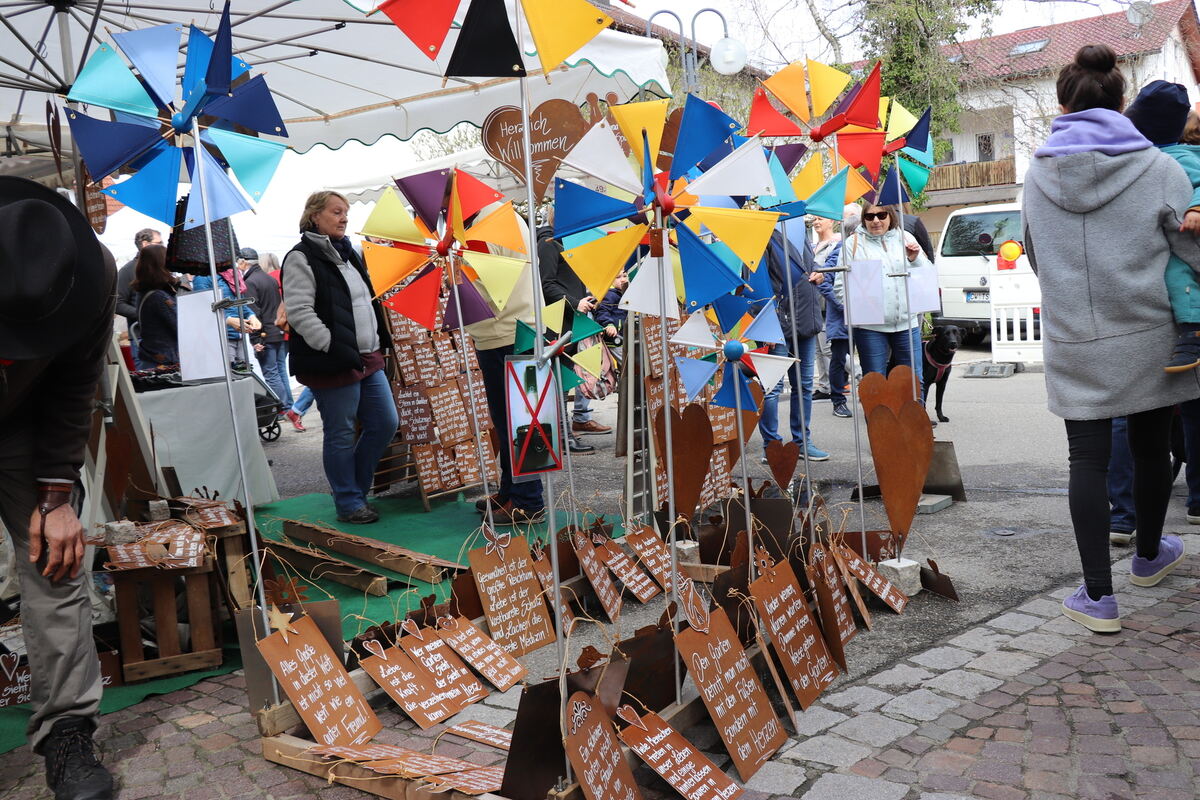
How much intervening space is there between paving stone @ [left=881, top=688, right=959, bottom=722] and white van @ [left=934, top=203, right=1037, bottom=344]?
10.7 meters

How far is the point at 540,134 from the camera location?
12.1 feet

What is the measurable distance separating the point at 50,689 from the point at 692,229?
2061 mm

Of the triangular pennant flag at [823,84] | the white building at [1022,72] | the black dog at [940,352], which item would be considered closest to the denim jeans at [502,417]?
the triangular pennant flag at [823,84]

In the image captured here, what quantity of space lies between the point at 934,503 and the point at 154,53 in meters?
3.97

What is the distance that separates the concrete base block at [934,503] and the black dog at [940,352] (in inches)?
90.4

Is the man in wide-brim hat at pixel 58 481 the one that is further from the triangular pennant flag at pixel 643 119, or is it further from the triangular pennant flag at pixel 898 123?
the triangular pennant flag at pixel 898 123

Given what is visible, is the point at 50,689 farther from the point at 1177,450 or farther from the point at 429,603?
the point at 1177,450

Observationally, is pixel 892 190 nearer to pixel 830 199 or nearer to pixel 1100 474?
pixel 830 199

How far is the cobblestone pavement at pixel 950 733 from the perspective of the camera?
91.8 inches

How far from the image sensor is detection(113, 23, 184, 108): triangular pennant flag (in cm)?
290

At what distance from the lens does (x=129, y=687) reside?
328cm

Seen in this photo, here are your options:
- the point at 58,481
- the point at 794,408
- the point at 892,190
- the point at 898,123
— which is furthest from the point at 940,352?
the point at 58,481

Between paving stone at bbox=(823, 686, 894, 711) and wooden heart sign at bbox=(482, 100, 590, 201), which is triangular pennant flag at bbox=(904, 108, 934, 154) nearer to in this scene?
Answer: wooden heart sign at bbox=(482, 100, 590, 201)

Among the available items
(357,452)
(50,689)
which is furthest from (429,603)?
(357,452)
